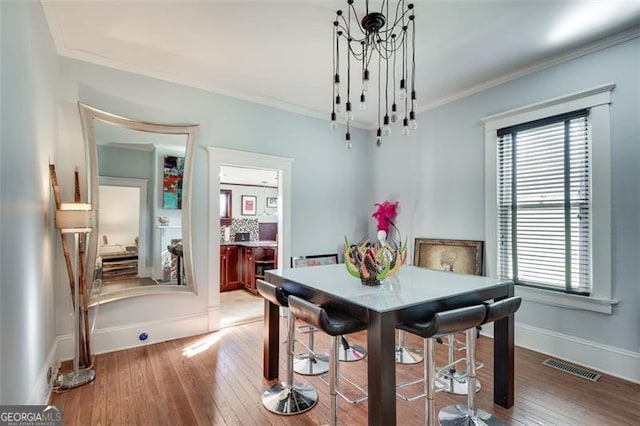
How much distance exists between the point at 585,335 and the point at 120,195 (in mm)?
4630

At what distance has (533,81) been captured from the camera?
3.18 meters

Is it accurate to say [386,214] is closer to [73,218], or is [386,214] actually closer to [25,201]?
[73,218]

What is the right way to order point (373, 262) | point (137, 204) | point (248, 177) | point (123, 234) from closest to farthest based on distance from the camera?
point (373, 262) → point (123, 234) → point (137, 204) → point (248, 177)

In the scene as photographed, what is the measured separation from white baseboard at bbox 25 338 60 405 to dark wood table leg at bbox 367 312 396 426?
79.9 inches

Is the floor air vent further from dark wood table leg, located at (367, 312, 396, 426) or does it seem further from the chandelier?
the chandelier

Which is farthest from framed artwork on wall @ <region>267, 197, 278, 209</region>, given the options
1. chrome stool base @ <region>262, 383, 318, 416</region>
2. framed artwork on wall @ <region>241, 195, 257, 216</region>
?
chrome stool base @ <region>262, 383, 318, 416</region>

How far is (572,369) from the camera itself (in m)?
2.73

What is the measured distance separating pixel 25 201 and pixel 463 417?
3.08 meters

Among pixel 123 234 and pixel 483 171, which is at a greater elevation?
pixel 483 171

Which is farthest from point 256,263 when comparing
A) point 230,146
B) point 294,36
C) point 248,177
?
point 294,36

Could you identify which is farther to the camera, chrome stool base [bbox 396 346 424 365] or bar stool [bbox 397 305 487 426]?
chrome stool base [bbox 396 346 424 365]

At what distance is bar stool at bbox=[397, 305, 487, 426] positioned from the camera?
5.38 ft

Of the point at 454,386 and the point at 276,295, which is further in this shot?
the point at 454,386

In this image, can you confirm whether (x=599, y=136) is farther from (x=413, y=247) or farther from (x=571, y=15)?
(x=413, y=247)
